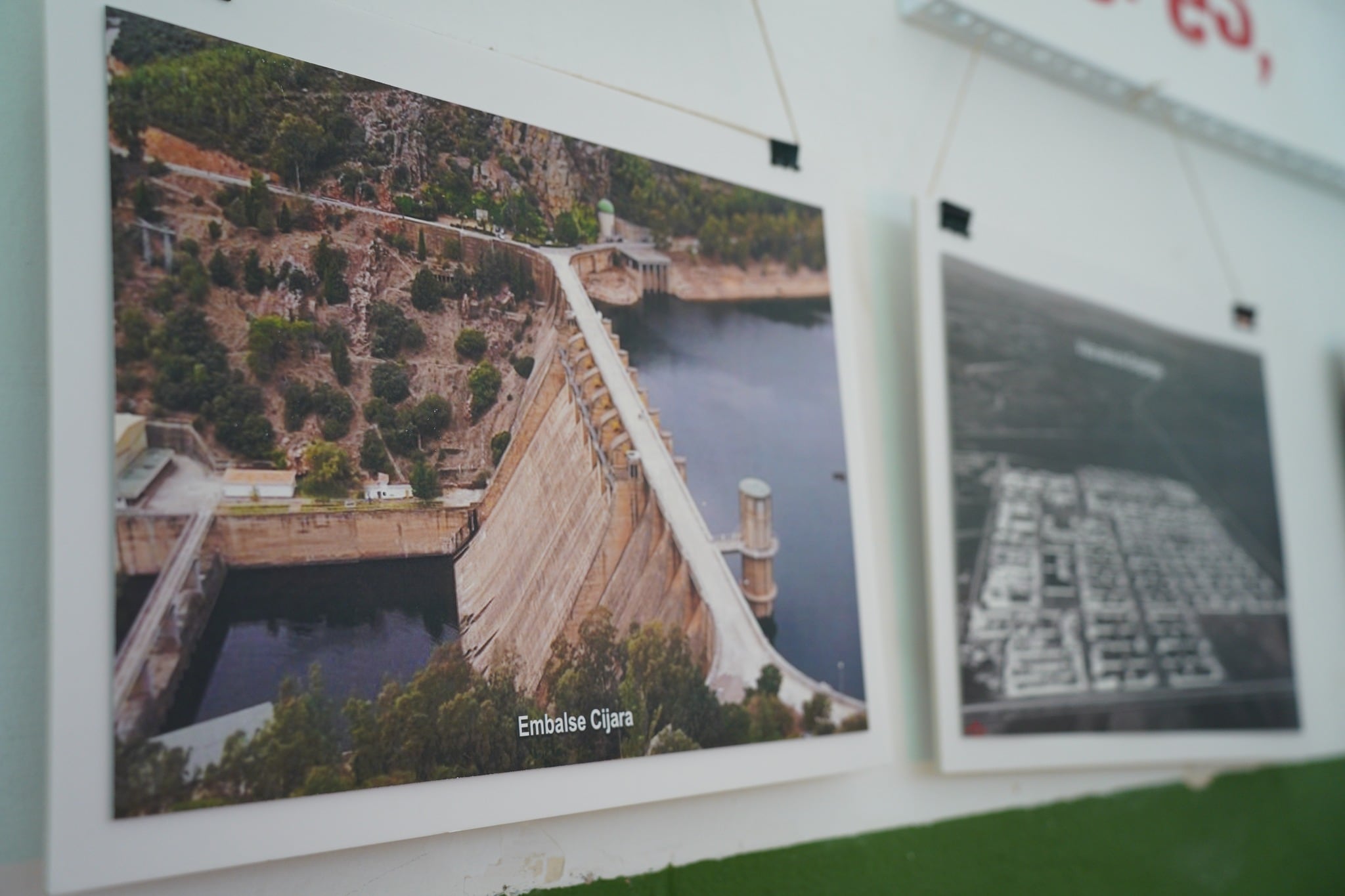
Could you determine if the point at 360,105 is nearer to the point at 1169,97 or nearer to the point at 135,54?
the point at 135,54

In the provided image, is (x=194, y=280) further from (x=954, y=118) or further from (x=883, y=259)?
(x=954, y=118)

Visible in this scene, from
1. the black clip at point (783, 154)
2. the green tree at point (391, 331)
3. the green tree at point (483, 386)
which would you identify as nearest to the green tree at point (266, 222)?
the green tree at point (391, 331)

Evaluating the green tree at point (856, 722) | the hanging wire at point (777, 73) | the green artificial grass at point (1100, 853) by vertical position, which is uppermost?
the hanging wire at point (777, 73)

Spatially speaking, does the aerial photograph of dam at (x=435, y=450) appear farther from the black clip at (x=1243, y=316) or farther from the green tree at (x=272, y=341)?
the black clip at (x=1243, y=316)

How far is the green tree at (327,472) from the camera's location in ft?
2.84

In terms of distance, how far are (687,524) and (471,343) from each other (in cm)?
31

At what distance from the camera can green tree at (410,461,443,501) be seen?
3.03 ft

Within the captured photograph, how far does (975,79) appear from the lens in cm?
158

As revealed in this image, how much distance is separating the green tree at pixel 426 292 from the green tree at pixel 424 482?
0.15m

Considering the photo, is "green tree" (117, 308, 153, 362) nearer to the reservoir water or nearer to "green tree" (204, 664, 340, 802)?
"green tree" (204, 664, 340, 802)

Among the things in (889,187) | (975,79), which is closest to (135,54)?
(889,187)

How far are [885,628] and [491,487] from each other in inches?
24.8

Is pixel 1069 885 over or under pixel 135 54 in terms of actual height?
under

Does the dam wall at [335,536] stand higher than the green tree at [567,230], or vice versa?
the green tree at [567,230]
